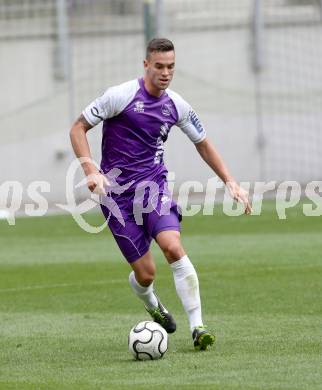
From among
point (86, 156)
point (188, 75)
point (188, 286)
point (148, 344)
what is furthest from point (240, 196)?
point (188, 75)

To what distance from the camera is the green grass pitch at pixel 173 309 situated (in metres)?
8.22

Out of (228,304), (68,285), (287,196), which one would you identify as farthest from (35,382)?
(287,196)

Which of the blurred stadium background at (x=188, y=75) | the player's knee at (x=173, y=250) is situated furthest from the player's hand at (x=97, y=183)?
the blurred stadium background at (x=188, y=75)

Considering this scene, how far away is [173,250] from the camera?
9.36m

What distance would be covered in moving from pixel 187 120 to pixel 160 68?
0.65 m

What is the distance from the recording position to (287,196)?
83.0 feet

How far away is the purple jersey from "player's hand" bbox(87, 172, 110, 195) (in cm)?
76

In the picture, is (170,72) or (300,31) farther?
(300,31)

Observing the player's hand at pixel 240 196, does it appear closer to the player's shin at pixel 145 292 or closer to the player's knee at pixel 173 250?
the player's knee at pixel 173 250

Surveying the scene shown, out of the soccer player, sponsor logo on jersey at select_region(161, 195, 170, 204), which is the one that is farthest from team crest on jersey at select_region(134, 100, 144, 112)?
sponsor logo on jersey at select_region(161, 195, 170, 204)

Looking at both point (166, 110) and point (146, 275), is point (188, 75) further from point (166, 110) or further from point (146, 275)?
point (146, 275)

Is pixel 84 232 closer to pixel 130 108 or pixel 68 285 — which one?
pixel 68 285

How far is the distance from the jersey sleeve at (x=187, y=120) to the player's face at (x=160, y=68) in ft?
0.89

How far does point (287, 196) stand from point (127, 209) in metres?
15.7
